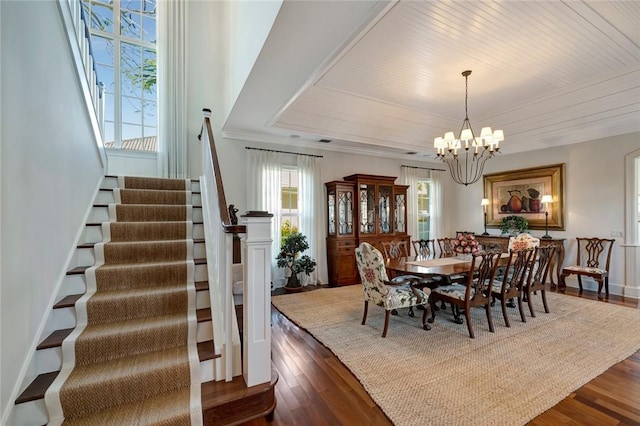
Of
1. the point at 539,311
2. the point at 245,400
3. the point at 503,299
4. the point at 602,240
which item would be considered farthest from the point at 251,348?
the point at 602,240

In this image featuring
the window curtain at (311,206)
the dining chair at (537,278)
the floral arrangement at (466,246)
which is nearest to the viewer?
the dining chair at (537,278)

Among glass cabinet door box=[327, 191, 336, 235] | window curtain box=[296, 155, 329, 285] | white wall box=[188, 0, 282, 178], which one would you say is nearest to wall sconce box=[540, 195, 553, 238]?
glass cabinet door box=[327, 191, 336, 235]

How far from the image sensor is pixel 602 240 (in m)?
4.63

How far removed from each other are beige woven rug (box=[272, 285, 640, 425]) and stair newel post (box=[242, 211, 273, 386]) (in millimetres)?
881

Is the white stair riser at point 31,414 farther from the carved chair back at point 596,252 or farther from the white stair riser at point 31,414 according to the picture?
the carved chair back at point 596,252

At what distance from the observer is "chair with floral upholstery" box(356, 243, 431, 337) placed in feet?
9.67

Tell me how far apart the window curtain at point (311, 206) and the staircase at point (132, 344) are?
273 centimetres

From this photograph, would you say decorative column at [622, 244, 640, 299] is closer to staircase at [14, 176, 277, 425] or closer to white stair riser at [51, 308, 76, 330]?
staircase at [14, 176, 277, 425]

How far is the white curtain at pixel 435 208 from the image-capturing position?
6.85m

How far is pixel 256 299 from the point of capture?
1.85 meters

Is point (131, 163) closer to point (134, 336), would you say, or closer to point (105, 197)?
point (105, 197)

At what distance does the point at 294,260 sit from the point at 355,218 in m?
1.51

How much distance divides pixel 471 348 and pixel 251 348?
217 cm

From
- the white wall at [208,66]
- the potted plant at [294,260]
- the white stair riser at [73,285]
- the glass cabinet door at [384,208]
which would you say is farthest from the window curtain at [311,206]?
the white stair riser at [73,285]
